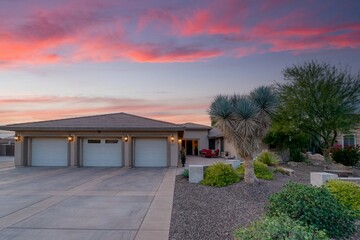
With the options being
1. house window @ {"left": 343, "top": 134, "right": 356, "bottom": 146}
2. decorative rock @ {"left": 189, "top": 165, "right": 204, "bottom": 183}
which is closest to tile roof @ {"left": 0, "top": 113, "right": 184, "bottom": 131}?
decorative rock @ {"left": 189, "top": 165, "right": 204, "bottom": 183}

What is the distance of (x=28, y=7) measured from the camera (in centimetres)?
1080

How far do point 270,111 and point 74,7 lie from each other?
8.62 meters

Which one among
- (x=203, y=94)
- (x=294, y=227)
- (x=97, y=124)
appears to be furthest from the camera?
(x=97, y=124)

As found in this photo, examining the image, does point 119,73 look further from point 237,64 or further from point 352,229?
point 352,229

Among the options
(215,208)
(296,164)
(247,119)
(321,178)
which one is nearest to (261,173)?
(247,119)

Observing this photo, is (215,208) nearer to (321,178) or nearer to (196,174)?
(321,178)

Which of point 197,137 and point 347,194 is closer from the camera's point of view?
point 347,194

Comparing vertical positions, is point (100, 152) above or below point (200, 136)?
below

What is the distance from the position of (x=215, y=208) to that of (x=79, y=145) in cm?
1588

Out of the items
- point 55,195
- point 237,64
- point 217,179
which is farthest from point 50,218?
point 237,64

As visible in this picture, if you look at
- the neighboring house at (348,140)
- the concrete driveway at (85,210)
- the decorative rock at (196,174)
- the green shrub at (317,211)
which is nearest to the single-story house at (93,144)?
the decorative rock at (196,174)

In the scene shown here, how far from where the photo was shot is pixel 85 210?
809 centimetres

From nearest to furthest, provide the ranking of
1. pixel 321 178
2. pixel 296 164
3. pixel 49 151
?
pixel 321 178
pixel 296 164
pixel 49 151

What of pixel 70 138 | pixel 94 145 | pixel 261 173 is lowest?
pixel 261 173
